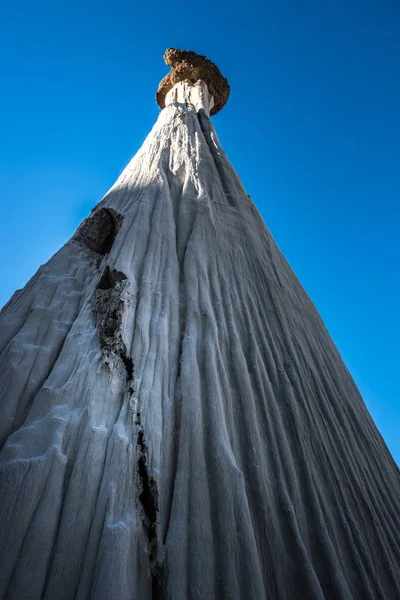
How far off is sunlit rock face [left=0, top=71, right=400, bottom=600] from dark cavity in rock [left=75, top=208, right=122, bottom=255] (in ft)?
0.09

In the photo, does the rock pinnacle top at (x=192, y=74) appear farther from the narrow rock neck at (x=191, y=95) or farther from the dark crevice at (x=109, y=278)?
the dark crevice at (x=109, y=278)

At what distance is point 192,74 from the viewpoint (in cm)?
1095

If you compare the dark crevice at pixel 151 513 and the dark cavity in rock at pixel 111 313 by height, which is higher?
the dark cavity in rock at pixel 111 313

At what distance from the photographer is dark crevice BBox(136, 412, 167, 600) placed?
211 centimetres

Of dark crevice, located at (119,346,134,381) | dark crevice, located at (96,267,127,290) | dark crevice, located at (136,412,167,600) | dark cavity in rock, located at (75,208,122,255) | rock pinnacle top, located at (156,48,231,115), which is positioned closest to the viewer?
dark crevice, located at (136,412,167,600)

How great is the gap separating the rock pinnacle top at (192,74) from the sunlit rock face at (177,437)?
291 inches

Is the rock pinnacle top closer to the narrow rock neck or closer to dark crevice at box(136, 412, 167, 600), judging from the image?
the narrow rock neck

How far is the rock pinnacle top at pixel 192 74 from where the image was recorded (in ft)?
35.9

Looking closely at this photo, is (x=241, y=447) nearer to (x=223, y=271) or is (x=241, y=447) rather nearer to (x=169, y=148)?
(x=223, y=271)

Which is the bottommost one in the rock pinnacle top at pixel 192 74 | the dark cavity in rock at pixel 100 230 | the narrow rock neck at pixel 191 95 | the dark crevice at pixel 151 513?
the dark crevice at pixel 151 513

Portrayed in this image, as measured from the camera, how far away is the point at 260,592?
87.0 inches

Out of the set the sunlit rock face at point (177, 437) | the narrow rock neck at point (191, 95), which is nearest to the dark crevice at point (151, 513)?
the sunlit rock face at point (177, 437)

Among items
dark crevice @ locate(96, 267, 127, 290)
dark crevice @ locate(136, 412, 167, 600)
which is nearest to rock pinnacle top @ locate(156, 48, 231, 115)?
dark crevice @ locate(96, 267, 127, 290)

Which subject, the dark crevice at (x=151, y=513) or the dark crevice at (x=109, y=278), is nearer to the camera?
the dark crevice at (x=151, y=513)
